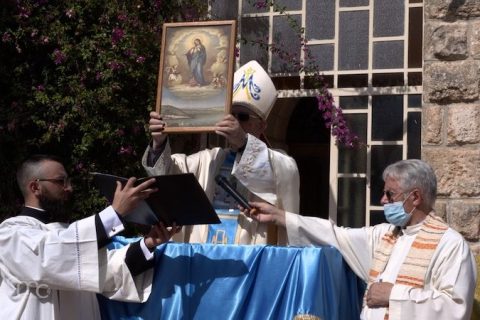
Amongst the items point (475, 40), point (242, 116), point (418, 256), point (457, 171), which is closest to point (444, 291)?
point (418, 256)

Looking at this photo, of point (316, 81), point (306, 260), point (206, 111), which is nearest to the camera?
point (306, 260)

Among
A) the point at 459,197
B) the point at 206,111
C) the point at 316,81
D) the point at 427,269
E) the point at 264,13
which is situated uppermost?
the point at 264,13

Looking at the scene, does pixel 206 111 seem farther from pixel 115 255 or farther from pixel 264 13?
pixel 264 13

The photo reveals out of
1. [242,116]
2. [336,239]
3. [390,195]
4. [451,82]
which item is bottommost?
[336,239]

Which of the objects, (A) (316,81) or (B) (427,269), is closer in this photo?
(B) (427,269)

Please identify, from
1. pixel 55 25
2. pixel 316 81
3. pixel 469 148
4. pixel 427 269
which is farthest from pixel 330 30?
pixel 427 269

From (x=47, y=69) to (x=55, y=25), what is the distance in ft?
1.13

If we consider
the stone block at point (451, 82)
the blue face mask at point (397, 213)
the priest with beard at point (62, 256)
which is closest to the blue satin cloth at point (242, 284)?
the priest with beard at point (62, 256)

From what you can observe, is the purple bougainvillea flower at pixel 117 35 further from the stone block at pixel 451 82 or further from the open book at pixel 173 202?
the open book at pixel 173 202

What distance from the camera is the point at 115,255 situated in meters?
4.63

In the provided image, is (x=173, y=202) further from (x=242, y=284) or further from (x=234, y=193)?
(x=242, y=284)

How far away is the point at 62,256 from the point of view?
14.4 ft

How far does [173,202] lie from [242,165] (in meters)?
0.67

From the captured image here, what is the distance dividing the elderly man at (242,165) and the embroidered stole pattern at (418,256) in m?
0.67
